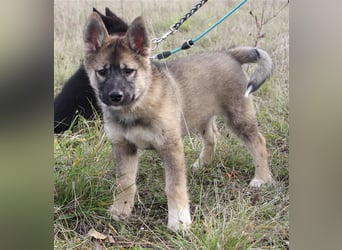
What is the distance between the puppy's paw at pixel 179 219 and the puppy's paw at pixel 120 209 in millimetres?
263

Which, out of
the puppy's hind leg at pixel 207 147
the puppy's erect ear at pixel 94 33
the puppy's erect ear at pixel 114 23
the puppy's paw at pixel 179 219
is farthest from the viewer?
the puppy's erect ear at pixel 114 23

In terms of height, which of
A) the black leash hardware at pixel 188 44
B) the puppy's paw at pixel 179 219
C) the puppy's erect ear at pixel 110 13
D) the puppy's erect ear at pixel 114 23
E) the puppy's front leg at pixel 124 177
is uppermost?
the puppy's erect ear at pixel 110 13

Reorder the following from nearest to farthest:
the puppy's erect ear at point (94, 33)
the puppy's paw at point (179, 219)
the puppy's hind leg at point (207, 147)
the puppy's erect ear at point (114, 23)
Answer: the puppy's erect ear at point (94, 33), the puppy's paw at point (179, 219), the puppy's hind leg at point (207, 147), the puppy's erect ear at point (114, 23)

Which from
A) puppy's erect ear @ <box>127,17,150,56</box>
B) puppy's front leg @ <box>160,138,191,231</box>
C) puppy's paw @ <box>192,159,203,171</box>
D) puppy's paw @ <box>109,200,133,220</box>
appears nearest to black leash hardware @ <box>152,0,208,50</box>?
puppy's erect ear @ <box>127,17,150,56</box>

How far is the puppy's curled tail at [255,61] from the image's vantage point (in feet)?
10.7

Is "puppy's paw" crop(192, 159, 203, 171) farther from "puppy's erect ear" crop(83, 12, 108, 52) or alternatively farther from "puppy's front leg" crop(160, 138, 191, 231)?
"puppy's erect ear" crop(83, 12, 108, 52)

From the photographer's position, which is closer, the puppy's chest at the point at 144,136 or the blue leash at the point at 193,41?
the blue leash at the point at 193,41

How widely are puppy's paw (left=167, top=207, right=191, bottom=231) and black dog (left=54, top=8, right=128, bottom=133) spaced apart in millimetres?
906

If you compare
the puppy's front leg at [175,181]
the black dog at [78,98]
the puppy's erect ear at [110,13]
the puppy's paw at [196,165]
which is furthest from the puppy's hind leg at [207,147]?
the puppy's erect ear at [110,13]

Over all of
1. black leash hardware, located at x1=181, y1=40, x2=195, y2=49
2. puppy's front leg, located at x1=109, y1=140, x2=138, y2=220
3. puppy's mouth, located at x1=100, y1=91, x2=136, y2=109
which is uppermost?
black leash hardware, located at x1=181, y1=40, x2=195, y2=49

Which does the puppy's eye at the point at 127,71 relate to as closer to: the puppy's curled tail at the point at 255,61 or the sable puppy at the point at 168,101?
the sable puppy at the point at 168,101

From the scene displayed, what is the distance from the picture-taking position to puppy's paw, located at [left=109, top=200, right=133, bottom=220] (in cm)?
329

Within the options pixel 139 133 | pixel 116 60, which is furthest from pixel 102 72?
pixel 139 133

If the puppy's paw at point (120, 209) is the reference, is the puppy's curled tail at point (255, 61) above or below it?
above
